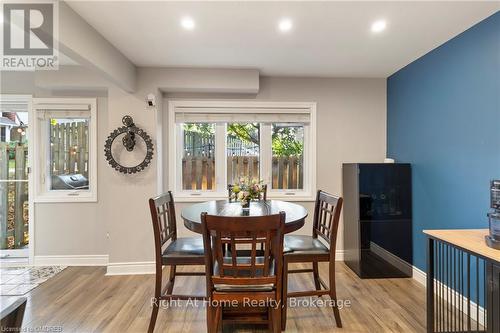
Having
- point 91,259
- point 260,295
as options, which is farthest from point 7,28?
point 260,295

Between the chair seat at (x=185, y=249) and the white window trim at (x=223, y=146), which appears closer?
the chair seat at (x=185, y=249)

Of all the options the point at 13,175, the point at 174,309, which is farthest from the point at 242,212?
the point at 13,175

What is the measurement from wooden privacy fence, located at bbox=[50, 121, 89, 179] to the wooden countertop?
12.7ft

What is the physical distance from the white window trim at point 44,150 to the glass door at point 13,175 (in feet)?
0.55

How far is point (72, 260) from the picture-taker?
3.42 m

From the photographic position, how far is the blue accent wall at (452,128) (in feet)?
7.00

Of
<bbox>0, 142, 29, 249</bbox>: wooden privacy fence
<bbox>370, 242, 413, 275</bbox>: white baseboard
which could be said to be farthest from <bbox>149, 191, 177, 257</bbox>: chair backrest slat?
<bbox>0, 142, 29, 249</bbox>: wooden privacy fence

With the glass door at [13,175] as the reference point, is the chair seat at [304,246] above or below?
below

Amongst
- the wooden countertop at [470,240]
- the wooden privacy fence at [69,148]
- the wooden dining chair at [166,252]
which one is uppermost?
the wooden privacy fence at [69,148]

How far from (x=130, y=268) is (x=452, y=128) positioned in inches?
146

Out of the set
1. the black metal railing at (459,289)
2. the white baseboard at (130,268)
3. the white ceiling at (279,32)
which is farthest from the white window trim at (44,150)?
the black metal railing at (459,289)

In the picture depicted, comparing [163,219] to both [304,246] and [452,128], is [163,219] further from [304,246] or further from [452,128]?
[452,128]

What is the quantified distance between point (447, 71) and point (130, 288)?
3.82m

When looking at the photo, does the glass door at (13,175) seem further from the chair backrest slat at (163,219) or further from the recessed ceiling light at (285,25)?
the recessed ceiling light at (285,25)
